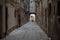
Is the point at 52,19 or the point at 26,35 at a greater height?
the point at 52,19

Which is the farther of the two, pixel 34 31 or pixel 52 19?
pixel 34 31

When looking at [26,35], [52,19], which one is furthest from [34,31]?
[52,19]

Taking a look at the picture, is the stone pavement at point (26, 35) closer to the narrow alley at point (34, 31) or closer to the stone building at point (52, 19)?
the narrow alley at point (34, 31)

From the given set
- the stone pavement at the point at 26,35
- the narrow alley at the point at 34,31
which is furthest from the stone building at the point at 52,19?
the stone pavement at the point at 26,35

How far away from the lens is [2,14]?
12672 millimetres

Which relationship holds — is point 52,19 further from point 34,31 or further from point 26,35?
point 34,31

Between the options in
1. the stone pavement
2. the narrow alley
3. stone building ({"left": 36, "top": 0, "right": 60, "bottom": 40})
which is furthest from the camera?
the stone pavement

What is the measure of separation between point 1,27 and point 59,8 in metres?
5.78

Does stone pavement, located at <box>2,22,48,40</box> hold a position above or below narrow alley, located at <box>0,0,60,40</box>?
A: below

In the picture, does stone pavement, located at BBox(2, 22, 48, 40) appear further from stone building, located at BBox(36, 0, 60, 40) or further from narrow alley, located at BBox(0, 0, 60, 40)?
stone building, located at BBox(36, 0, 60, 40)

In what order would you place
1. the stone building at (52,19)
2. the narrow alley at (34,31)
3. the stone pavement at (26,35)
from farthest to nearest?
the stone pavement at (26,35) < the narrow alley at (34,31) < the stone building at (52,19)

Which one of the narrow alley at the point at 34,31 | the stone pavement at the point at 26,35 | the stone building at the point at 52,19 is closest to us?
the stone building at the point at 52,19

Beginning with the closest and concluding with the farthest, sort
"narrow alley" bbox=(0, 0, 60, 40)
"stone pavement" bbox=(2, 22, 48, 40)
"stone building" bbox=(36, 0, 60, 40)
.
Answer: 1. "stone building" bbox=(36, 0, 60, 40)
2. "narrow alley" bbox=(0, 0, 60, 40)
3. "stone pavement" bbox=(2, 22, 48, 40)

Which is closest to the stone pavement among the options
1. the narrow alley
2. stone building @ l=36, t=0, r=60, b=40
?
the narrow alley
